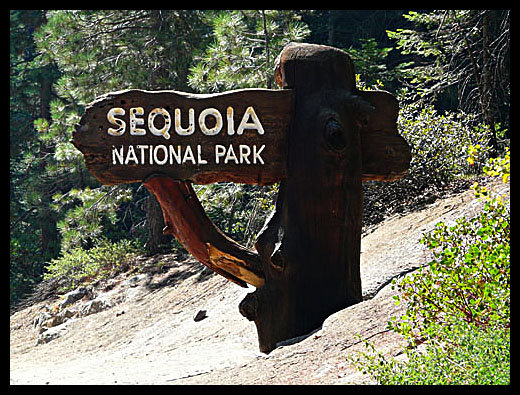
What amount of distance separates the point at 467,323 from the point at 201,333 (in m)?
5.11

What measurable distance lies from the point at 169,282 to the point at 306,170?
7.39m

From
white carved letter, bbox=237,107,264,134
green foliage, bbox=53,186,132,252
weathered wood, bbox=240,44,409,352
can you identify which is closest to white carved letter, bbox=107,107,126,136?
white carved letter, bbox=237,107,264,134

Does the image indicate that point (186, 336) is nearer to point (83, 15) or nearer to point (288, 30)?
point (288, 30)

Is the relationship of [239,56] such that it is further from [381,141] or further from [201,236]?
[201,236]

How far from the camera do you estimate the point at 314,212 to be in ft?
20.8

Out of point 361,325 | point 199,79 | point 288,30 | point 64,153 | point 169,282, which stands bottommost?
point 169,282

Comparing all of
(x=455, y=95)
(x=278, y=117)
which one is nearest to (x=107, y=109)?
(x=278, y=117)

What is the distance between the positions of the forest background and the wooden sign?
436cm

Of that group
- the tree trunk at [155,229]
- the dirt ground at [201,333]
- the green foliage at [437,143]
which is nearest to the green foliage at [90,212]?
the tree trunk at [155,229]

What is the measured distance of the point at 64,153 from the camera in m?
14.5

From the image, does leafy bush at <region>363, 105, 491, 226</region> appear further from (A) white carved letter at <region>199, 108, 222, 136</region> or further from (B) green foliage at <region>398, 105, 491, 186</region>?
(A) white carved letter at <region>199, 108, 222, 136</region>

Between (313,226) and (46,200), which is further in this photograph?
(46,200)

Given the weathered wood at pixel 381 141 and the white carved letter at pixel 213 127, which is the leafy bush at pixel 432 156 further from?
the white carved letter at pixel 213 127

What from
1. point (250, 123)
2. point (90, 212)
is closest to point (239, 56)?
point (90, 212)
